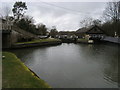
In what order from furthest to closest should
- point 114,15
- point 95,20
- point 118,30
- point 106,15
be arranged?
point 95,20 → point 106,15 → point 114,15 → point 118,30

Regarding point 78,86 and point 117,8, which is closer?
point 78,86

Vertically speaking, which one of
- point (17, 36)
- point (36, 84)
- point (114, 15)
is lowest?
point (36, 84)

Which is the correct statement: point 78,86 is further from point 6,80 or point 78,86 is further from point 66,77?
point 6,80

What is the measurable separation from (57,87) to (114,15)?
28706mm

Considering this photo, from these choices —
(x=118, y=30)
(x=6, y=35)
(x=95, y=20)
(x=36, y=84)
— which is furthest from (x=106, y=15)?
(x=36, y=84)

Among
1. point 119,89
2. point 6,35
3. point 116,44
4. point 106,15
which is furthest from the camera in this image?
point 106,15

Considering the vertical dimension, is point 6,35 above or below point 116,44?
above

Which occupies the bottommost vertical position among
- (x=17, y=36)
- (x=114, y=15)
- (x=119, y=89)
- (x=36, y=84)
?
(x=119, y=89)

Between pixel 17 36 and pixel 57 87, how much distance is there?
17.9 m

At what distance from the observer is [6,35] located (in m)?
18.5

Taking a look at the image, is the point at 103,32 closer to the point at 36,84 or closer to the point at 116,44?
the point at 116,44

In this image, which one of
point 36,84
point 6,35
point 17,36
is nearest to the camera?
point 36,84

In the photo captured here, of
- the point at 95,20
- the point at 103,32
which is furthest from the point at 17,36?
the point at 95,20

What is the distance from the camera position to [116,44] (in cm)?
2397
